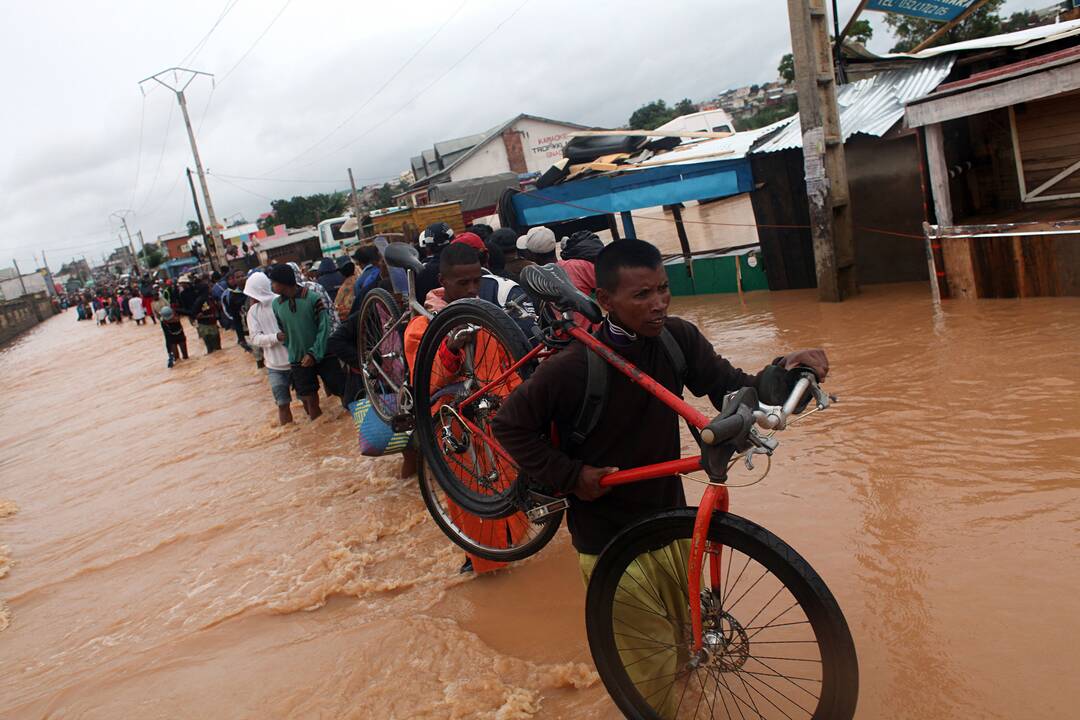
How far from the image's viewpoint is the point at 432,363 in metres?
4.02

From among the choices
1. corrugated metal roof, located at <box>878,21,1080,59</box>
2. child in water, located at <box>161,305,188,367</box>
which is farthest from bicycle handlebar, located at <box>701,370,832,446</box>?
child in water, located at <box>161,305,188,367</box>

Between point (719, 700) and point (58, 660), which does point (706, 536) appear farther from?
point (58, 660)

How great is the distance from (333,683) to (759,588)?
84.8 inches

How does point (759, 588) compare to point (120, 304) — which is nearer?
point (759, 588)

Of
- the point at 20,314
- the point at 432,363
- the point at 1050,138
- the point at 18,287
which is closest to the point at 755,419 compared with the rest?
the point at 432,363

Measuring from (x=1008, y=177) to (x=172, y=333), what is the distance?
→ 676 inches

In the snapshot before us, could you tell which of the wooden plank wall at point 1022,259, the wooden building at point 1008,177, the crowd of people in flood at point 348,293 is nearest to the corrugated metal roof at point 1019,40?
the wooden building at point 1008,177

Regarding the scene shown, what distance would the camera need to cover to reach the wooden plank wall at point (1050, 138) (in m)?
9.62

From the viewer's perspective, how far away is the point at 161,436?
11406 millimetres

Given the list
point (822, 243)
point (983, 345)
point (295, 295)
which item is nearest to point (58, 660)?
point (295, 295)

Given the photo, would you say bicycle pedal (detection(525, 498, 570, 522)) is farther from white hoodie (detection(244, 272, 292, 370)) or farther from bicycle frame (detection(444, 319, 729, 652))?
white hoodie (detection(244, 272, 292, 370))

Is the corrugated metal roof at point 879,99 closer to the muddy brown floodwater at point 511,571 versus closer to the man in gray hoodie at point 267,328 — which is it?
the muddy brown floodwater at point 511,571

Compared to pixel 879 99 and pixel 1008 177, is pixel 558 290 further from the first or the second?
pixel 1008 177

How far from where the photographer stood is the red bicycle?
7.16 ft
